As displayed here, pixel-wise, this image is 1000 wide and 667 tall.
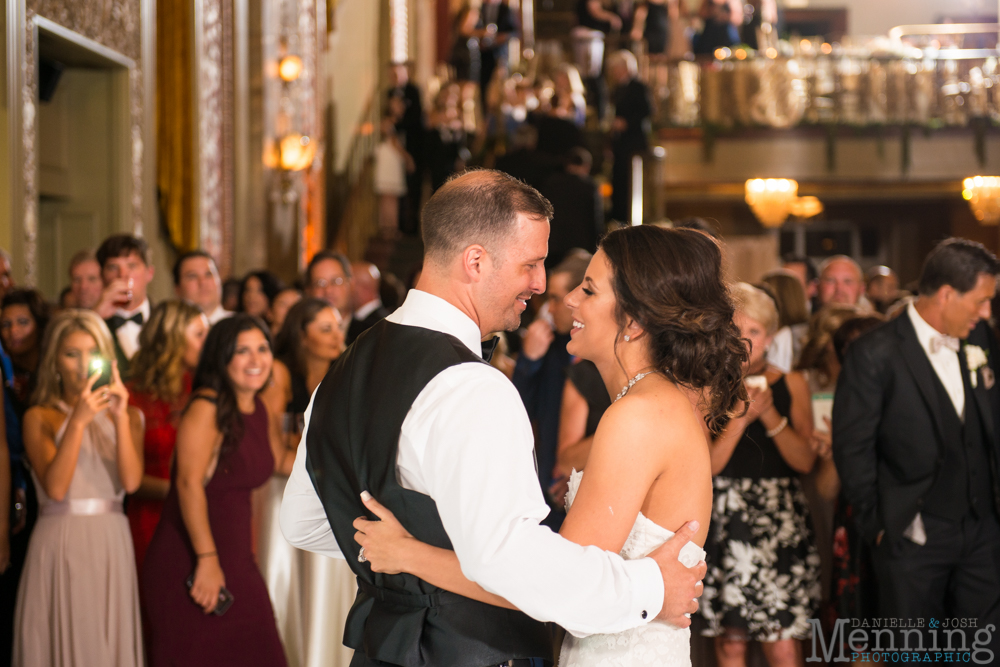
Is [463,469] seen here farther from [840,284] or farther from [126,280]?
[840,284]

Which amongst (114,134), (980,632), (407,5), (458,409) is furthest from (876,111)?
(458,409)

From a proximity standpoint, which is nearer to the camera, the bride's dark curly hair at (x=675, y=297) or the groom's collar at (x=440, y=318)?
the groom's collar at (x=440, y=318)

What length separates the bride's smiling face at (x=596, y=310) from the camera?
2111 millimetres

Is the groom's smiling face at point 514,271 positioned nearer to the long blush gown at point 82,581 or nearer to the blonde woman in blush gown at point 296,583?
the long blush gown at point 82,581

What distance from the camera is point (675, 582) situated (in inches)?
74.2

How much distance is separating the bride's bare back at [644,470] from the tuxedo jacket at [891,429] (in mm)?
1792

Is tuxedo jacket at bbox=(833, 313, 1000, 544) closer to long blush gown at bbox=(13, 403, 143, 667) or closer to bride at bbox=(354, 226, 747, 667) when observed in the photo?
bride at bbox=(354, 226, 747, 667)

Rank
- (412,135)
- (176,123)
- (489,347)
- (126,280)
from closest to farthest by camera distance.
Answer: (489,347) → (126,280) → (176,123) → (412,135)

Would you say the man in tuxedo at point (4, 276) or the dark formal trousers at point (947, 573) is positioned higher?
the man in tuxedo at point (4, 276)

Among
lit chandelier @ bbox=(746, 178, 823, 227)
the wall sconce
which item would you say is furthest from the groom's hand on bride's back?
lit chandelier @ bbox=(746, 178, 823, 227)

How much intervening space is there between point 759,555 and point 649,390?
6.28 ft

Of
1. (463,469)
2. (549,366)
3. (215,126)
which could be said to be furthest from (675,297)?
(215,126)

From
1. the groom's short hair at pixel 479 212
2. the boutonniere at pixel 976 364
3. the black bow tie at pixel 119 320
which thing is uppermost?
the groom's short hair at pixel 479 212

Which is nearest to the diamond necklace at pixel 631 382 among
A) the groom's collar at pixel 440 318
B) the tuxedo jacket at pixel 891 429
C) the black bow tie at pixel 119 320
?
the groom's collar at pixel 440 318
